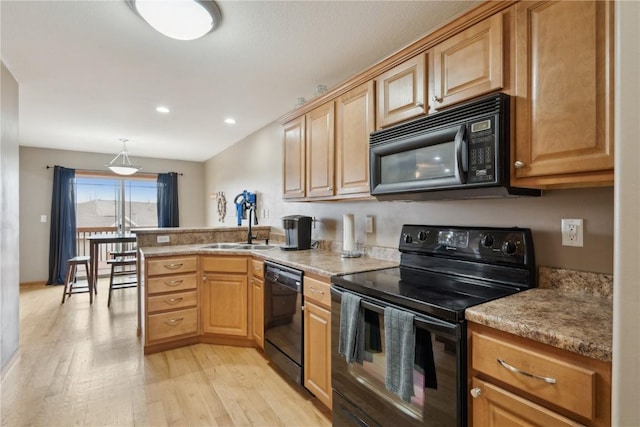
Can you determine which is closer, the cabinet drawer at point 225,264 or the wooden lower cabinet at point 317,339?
the wooden lower cabinet at point 317,339

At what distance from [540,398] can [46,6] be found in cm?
292

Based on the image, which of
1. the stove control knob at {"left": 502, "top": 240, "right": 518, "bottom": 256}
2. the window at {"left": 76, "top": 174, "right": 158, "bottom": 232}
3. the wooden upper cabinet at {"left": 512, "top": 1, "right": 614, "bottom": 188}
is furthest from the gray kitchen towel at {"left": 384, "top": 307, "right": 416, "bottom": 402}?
the window at {"left": 76, "top": 174, "right": 158, "bottom": 232}

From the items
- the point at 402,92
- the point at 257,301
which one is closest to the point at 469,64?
the point at 402,92

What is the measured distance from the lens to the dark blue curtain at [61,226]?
5.46 m

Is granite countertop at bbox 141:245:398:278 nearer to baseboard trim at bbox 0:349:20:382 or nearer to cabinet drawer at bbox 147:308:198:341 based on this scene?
cabinet drawer at bbox 147:308:198:341

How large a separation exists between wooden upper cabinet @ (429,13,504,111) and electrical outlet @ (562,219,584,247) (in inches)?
26.8

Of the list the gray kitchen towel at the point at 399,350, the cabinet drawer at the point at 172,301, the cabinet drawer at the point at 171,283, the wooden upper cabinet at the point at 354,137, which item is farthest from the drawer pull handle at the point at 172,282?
the gray kitchen towel at the point at 399,350

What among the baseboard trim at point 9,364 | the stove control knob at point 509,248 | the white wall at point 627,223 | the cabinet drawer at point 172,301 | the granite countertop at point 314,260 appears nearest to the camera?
the white wall at point 627,223

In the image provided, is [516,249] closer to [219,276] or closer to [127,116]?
[219,276]

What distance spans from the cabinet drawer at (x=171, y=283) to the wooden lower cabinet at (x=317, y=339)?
1347 mm

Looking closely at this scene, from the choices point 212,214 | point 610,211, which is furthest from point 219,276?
point 212,214

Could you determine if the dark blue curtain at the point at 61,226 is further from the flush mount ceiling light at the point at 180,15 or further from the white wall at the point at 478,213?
the flush mount ceiling light at the point at 180,15

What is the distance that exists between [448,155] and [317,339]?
1.31 m

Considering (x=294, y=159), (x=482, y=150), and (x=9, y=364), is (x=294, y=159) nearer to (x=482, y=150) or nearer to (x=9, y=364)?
(x=482, y=150)
